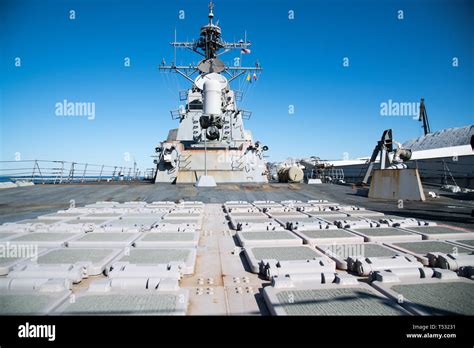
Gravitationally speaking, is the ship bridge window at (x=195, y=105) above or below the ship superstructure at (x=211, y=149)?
above

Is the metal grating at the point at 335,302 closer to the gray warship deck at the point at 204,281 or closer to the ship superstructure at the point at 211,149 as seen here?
the gray warship deck at the point at 204,281

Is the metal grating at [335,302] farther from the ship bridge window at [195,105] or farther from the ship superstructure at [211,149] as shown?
the ship bridge window at [195,105]

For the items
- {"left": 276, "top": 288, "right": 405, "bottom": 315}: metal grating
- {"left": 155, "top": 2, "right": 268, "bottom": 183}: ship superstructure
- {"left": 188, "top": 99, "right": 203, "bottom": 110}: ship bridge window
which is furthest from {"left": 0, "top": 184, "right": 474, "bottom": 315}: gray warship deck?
{"left": 188, "top": 99, "right": 203, "bottom": 110}: ship bridge window

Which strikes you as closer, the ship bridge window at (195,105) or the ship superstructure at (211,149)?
the ship superstructure at (211,149)

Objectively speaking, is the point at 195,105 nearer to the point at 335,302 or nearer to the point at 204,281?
the point at 204,281

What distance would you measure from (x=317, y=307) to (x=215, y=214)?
315cm

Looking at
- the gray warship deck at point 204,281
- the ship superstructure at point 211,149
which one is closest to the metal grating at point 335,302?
the gray warship deck at point 204,281

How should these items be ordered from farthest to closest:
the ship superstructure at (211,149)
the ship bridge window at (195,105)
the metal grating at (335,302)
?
the ship bridge window at (195,105)
the ship superstructure at (211,149)
the metal grating at (335,302)

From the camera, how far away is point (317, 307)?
1.21m

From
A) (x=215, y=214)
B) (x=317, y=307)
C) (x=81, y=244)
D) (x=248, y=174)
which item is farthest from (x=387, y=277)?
(x=248, y=174)

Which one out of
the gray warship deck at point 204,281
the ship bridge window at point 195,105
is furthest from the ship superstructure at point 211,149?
the gray warship deck at point 204,281

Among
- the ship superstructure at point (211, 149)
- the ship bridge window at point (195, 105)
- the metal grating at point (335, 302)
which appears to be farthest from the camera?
the ship bridge window at point (195, 105)

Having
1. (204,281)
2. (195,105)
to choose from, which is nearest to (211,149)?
(195,105)
